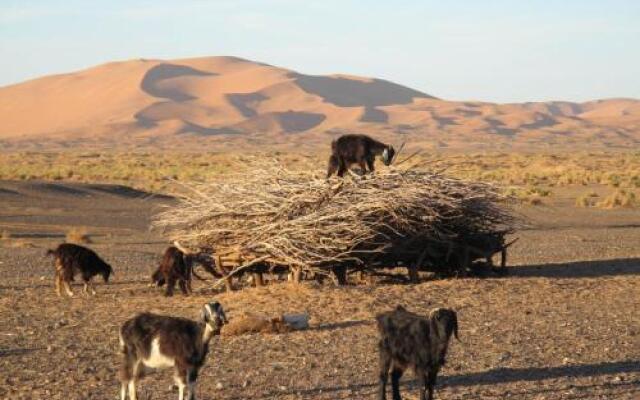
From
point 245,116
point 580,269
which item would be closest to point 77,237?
point 580,269

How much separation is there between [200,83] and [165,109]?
81.0 ft

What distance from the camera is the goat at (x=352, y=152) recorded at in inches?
700

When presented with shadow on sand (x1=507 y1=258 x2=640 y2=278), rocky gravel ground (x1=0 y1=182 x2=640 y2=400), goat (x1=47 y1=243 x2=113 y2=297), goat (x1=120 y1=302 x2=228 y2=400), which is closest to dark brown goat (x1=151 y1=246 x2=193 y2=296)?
rocky gravel ground (x1=0 y1=182 x2=640 y2=400)

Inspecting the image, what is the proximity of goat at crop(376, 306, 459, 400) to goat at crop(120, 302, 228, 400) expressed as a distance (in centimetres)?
148

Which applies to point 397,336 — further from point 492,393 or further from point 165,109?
point 165,109

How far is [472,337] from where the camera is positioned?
13.5 metres

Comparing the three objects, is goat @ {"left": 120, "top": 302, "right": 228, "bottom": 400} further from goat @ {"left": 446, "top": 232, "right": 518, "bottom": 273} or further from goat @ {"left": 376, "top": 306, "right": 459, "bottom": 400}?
goat @ {"left": 446, "top": 232, "right": 518, "bottom": 273}

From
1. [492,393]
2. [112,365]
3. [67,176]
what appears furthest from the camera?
[67,176]

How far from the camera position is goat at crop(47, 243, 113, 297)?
672 inches

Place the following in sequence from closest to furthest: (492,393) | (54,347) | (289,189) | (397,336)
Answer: (397,336), (492,393), (54,347), (289,189)

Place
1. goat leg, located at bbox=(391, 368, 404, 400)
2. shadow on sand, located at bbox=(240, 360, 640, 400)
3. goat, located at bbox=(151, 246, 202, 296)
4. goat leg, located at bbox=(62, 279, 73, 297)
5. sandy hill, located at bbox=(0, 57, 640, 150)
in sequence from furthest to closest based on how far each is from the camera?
1. sandy hill, located at bbox=(0, 57, 640, 150)
2. goat leg, located at bbox=(62, 279, 73, 297)
3. goat, located at bbox=(151, 246, 202, 296)
4. shadow on sand, located at bbox=(240, 360, 640, 400)
5. goat leg, located at bbox=(391, 368, 404, 400)

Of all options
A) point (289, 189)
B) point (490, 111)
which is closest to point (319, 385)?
point (289, 189)

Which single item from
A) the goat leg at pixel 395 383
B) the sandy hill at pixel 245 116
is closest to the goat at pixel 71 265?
the goat leg at pixel 395 383

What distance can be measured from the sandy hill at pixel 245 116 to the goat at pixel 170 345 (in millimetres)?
113180
